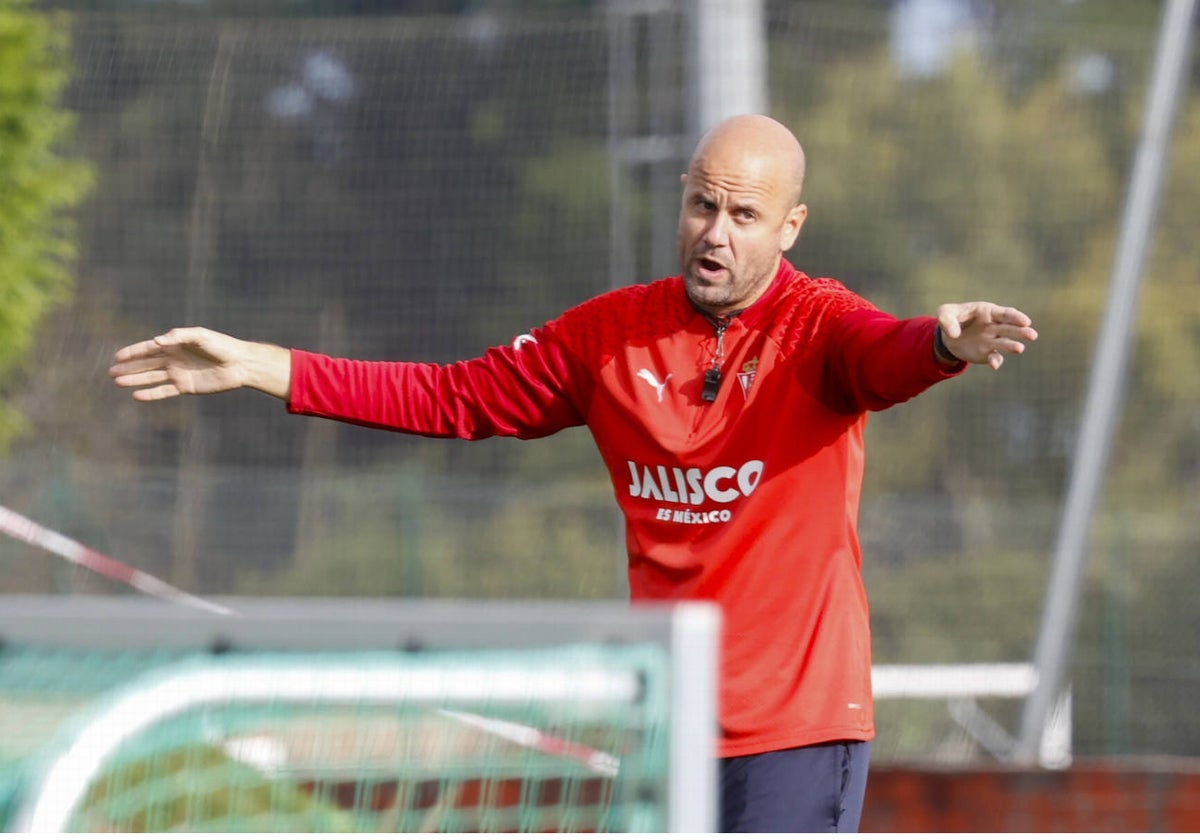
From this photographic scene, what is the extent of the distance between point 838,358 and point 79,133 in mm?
7923

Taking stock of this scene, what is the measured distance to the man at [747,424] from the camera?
9.90 feet

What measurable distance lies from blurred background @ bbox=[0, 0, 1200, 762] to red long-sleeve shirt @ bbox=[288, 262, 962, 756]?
5.31 metres

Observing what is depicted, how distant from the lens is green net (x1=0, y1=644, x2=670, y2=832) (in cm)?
202

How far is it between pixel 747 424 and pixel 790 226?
0.41 m

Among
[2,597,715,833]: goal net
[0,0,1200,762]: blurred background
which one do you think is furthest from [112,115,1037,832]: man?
[0,0,1200,762]: blurred background

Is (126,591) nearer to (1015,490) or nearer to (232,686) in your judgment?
(1015,490)

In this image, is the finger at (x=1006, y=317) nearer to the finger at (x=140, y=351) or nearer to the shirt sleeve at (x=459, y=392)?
the shirt sleeve at (x=459, y=392)

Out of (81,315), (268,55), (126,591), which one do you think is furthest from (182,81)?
(126,591)

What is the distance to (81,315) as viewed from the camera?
10.1 m

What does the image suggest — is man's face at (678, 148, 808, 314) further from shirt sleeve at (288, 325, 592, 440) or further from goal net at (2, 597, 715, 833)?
goal net at (2, 597, 715, 833)

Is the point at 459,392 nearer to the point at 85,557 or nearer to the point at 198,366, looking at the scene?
the point at 198,366

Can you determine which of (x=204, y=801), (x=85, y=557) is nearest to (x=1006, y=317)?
(x=204, y=801)

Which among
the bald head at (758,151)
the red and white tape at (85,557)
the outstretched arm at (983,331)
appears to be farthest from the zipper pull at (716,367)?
the red and white tape at (85,557)

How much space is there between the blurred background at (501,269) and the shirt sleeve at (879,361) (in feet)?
17.9
